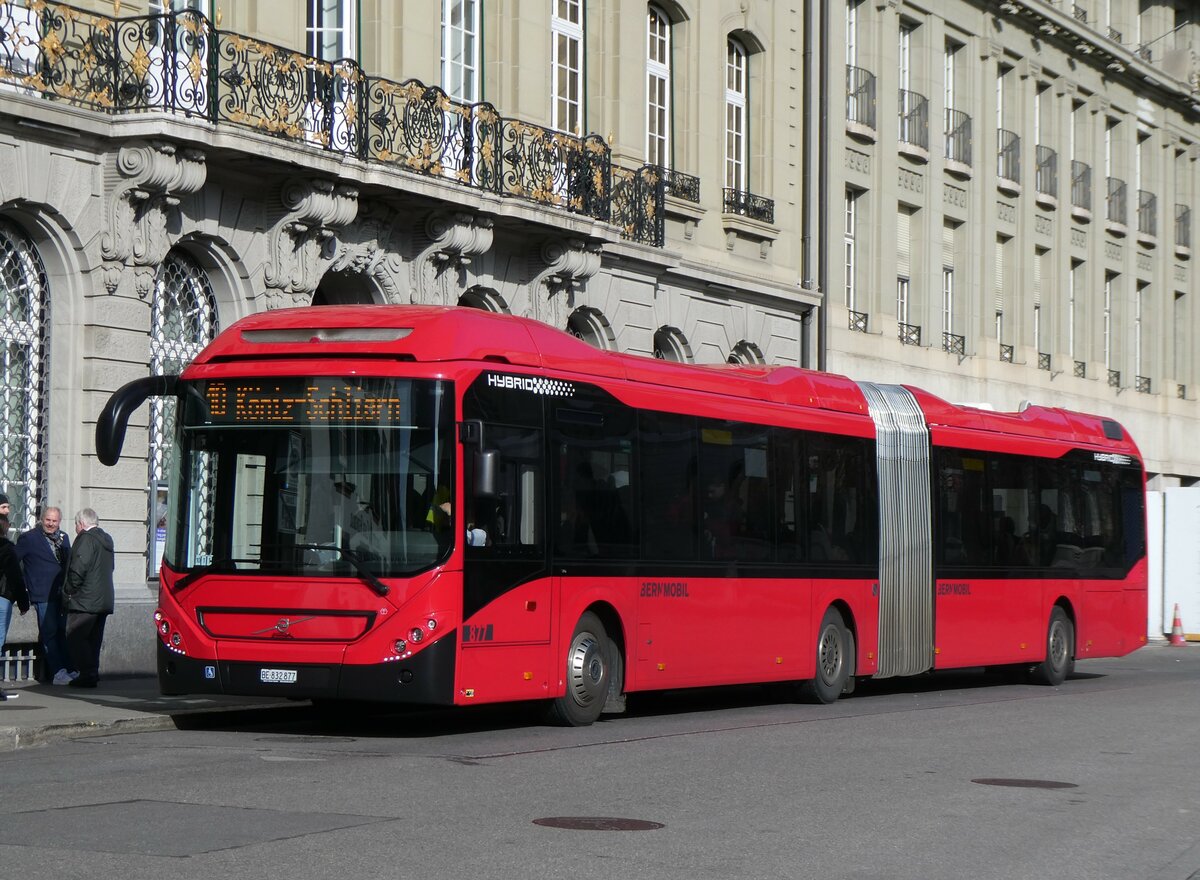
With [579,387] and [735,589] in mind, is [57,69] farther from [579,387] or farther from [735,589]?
[735,589]

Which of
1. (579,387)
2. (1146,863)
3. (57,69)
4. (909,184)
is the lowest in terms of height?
(1146,863)

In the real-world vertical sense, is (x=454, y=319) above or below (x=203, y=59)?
below

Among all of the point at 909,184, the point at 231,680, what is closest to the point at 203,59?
the point at 231,680

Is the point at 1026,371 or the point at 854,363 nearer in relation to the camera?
the point at 854,363

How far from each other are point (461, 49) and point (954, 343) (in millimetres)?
17132

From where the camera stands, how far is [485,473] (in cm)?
1418

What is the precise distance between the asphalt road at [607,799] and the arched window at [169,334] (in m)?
4.83

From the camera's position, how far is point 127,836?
9055 mm

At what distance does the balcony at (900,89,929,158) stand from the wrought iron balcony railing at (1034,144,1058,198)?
19.7ft

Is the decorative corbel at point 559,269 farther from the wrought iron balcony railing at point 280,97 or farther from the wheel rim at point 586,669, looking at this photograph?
the wheel rim at point 586,669

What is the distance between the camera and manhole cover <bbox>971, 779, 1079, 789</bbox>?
12.4 m

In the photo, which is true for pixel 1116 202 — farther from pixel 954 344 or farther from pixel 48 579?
pixel 48 579

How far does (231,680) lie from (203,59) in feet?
26.4

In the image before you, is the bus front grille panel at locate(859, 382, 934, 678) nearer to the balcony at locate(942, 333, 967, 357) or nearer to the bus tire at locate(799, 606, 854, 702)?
the bus tire at locate(799, 606, 854, 702)
